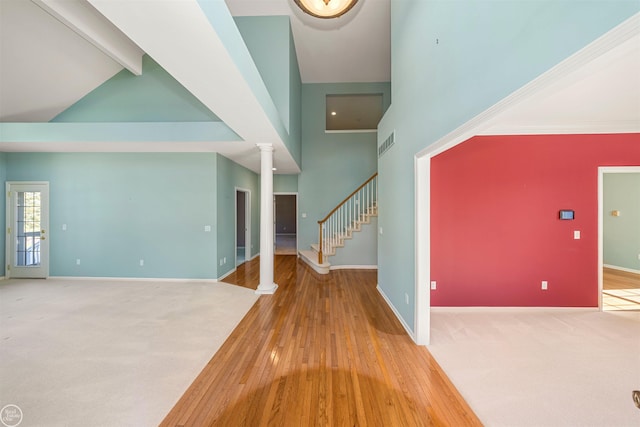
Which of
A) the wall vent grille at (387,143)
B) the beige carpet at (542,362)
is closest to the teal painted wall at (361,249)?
the wall vent grille at (387,143)

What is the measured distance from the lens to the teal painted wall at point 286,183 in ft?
27.0

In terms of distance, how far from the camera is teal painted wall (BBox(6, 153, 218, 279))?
205 inches

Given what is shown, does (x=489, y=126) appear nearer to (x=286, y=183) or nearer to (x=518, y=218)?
(x=518, y=218)

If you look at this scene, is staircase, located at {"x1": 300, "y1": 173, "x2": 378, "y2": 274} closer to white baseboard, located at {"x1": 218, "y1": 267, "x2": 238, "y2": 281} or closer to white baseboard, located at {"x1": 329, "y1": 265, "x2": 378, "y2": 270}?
white baseboard, located at {"x1": 329, "y1": 265, "x2": 378, "y2": 270}

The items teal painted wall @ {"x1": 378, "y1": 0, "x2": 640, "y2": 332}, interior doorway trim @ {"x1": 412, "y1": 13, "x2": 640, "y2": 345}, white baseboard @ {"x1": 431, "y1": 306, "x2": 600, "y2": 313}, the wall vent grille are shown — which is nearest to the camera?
interior doorway trim @ {"x1": 412, "y1": 13, "x2": 640, "y2": 345}

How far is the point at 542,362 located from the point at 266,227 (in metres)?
4.17

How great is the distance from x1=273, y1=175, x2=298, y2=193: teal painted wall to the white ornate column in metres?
3.47

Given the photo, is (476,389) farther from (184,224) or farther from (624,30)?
(184,224)

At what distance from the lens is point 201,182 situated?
5203mm

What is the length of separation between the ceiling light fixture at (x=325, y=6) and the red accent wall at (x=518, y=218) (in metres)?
2.33

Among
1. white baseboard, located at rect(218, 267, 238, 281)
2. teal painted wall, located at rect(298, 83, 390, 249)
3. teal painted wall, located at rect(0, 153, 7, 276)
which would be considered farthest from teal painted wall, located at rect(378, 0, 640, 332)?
teal painted wall, located at rect(0, 153, 7, 276)

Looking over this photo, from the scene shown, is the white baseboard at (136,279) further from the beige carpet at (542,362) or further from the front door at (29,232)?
the beige carpet at (542,362)

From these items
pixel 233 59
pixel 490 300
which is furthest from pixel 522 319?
pixel 233 59

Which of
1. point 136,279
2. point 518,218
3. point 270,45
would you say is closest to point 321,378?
point 518,218
